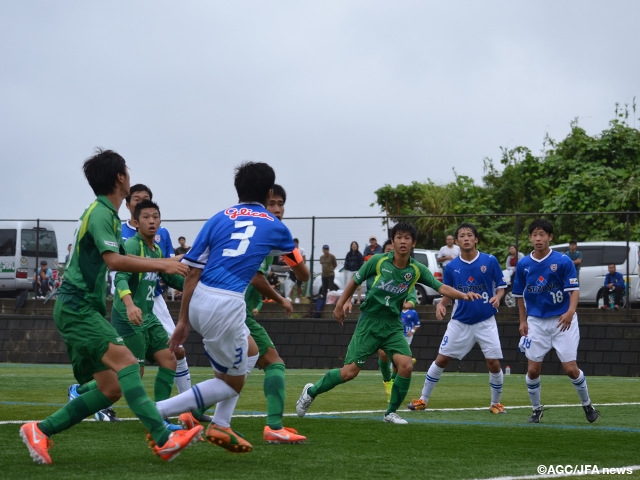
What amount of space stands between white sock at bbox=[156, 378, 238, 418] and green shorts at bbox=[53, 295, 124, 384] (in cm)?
51

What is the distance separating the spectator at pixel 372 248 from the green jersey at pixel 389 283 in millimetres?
12920

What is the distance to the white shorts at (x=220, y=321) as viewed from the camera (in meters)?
6.54

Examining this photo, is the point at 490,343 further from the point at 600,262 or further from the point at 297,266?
the point at 600,262

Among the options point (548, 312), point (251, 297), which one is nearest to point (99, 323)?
point (251, 297)

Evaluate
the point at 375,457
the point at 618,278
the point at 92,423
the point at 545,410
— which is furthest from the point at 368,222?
the point at 375,457

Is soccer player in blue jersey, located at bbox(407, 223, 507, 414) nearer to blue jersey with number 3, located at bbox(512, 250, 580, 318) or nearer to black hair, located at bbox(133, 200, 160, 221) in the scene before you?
blue jersey with number 3, located at bbox(512, 250, 580, 318)

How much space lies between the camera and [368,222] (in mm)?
24047

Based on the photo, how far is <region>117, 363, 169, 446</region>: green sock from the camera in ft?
20.6

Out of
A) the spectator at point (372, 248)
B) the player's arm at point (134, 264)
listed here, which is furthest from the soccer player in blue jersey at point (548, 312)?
the spectator at point (372, 248)

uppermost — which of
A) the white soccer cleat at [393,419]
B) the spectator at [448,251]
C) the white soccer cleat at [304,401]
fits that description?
the spectator at [448,251]

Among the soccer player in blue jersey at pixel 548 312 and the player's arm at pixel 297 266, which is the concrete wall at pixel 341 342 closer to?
the soccer player in blue jersey at pixel 548 312

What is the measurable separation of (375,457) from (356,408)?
466 cm

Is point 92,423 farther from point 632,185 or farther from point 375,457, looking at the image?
point 632,185

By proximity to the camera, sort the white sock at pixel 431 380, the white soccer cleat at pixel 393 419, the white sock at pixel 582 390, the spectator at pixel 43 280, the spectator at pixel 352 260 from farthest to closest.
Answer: the spectator at pixel 43 280, the spectator at pixel 352 260, the white sock at pixel 431 380, the white sock at pixel 582 390, the white soccer cleat at pixel 393 419
